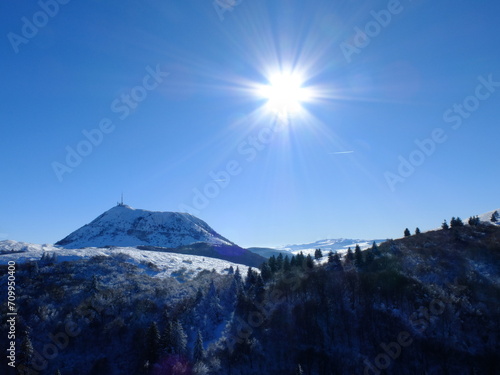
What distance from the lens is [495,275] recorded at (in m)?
64.8

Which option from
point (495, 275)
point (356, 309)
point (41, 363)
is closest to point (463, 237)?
point (495, 275)

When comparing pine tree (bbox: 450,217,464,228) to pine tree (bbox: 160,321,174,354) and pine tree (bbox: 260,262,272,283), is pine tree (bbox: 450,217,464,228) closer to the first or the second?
pine tree (bbox: 260,262,272,283)

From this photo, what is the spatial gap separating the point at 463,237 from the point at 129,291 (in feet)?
268

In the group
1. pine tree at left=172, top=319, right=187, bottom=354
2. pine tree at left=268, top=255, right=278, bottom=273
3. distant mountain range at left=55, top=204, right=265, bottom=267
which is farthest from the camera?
distant mountain range at left=55, top=204, right=265, bottom=267

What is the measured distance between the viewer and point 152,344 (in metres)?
48.5

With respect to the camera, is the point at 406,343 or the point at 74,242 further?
the point at 74,242

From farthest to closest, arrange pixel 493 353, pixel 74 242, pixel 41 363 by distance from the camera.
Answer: pixel 74 242 → pixel 493 353 → pixel 41 363

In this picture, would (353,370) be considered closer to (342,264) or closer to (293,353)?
(293,353)

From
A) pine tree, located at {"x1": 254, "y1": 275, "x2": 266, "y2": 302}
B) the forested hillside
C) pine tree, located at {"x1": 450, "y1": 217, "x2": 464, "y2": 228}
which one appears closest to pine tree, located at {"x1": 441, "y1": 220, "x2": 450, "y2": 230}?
pine tree, located at {"x1": 450, "y1": 217, "x2": 464, "y2": 228}

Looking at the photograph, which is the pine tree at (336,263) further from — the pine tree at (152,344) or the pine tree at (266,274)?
the pine tree at (152,344)

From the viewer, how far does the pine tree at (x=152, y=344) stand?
156 feet

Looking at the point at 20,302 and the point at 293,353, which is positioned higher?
the point at 20,302

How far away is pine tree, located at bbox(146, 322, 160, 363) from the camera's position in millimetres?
47562

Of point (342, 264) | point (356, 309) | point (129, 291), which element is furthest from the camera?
point (342, 264)
